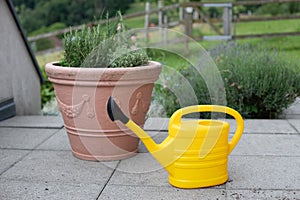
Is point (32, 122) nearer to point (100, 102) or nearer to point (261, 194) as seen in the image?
point (100, 102)

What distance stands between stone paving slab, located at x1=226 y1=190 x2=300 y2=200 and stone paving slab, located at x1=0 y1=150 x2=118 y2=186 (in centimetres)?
79

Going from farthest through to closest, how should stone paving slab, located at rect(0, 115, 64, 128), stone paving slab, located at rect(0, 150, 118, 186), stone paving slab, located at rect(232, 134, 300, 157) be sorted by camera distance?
stone paving slab, located at rect(0, 115, 64, 128) < stone paving slab, located at rect(232, 134, 300, 157) < stone paving slab, located at rect(0, 150, 118, 186)

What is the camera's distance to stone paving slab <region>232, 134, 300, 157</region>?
3498 millimetres

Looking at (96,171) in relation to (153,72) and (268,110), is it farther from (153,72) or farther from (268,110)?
(268,110)

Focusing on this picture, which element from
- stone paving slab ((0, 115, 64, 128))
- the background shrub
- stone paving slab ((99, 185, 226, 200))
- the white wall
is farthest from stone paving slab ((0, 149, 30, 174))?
the background shrub

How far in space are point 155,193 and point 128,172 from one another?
0.41m

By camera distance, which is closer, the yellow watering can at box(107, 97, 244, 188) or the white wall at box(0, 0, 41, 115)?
the yellow watering can at box(107, 97, 244, 188)

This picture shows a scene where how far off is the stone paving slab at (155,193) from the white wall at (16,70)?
2.28 m

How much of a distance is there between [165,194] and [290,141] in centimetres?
151

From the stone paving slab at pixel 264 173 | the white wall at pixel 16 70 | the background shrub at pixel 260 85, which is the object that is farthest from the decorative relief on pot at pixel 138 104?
the white wall at pixel 16 70

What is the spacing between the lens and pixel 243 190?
2.76 metres

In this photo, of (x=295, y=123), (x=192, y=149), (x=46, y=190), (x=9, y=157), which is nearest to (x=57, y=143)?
(x=9, y=157)

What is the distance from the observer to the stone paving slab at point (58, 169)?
9.77 ft

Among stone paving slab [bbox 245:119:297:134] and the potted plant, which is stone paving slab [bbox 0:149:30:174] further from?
stone paving slab [bbox 245:119:297:134]
